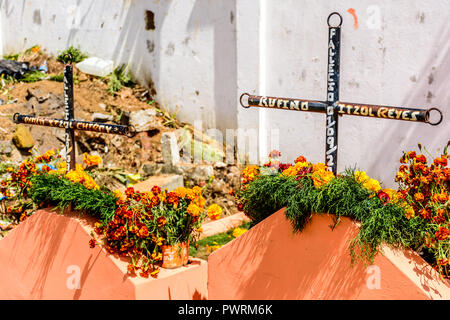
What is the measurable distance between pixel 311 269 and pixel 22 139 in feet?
18.0

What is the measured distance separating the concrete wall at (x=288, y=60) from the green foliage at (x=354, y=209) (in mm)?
2667

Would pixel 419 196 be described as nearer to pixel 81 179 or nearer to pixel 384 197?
pixel 384 197

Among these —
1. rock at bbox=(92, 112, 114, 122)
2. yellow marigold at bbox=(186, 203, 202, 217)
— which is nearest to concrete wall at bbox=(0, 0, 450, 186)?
rock at bbox=(92, 112, 114, 122)

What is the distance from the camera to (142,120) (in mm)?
7973

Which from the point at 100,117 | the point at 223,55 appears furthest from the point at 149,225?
the point at 100,117

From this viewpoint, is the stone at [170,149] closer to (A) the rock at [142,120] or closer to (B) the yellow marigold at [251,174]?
(A) the rock at [142,120]

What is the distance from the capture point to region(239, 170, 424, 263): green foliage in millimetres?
2883

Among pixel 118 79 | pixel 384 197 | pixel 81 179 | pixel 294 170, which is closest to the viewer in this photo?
pixel 384 197

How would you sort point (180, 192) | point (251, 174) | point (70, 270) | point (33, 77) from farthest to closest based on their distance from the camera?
point (33, 77)
point (70, 270)
point (251, 174)
point (180, 192)

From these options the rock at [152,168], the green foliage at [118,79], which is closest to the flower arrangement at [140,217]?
the rock at [152,168]

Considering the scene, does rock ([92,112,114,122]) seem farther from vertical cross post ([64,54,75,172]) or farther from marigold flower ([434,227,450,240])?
marigold flower ([434,227,450,240])

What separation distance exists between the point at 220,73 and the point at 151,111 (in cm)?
123

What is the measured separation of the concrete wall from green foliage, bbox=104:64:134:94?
0.51ft

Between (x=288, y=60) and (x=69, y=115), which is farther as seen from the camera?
(x=288, y=60)
